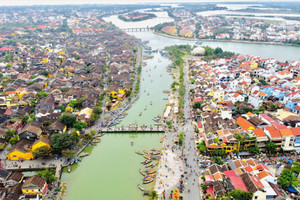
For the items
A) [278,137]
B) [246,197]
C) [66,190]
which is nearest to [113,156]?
[66,190]

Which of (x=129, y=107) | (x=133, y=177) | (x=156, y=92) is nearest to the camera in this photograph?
(x=133, y=177)

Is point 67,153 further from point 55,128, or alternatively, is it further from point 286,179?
point 286,179

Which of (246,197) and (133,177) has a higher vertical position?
(246,197)

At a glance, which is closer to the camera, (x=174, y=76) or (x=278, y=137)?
(x=278, y=137)

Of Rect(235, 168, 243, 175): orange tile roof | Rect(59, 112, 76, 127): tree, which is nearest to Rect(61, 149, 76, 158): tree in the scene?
Rect(59, 112, 76, 127): tree

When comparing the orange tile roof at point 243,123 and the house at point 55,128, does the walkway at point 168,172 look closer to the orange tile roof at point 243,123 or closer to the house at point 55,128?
the orange tile roof at point 243,123

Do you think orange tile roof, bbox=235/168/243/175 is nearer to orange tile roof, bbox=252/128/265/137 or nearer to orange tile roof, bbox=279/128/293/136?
orange tile roof, bbox=252/128/265/137

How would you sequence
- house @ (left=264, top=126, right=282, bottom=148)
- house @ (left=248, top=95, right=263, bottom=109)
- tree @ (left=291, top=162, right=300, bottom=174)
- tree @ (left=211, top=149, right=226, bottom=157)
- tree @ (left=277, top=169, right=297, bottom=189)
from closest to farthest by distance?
1. tree @ (left=277, top=169, right=297, bottom=189)
2. tree @ (left=291, top=162, right=300, bottom=174)
3. tree @ (left=211, top=149, right=226, bottom=157)
4. house @ (left=264, top=126, right=282, bottom=148)
5. house @ (left=248, top=95, right=263, bottom=109)

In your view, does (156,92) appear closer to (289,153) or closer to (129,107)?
(129,107)
